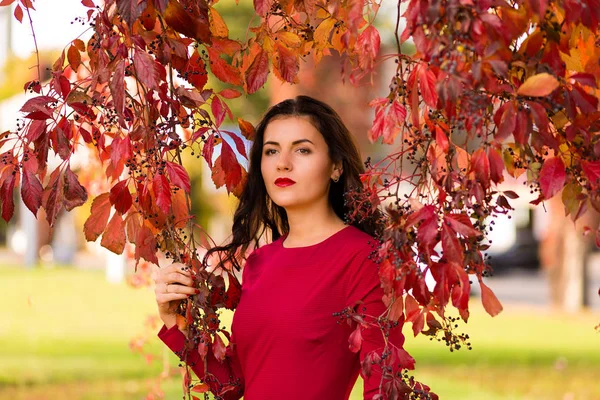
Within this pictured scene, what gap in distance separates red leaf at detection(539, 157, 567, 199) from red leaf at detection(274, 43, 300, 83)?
0.84m

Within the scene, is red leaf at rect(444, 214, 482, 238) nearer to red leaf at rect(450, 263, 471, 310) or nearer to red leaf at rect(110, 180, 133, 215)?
red leaf at rect(450, 263, 471, 310)

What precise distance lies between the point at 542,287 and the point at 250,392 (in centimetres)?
1748

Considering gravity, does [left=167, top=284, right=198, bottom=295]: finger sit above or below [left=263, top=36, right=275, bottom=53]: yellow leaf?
below

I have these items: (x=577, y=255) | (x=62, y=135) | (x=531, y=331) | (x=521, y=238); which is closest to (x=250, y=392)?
(x=62, y=135)

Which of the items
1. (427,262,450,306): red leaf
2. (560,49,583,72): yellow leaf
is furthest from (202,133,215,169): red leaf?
(560,49,583,72): yellow leaf

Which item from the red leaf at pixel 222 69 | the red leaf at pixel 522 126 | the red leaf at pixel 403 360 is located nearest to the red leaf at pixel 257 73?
the red leaf at pixel 222 69

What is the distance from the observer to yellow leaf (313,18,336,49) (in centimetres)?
203

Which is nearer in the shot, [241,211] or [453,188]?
[453,188]

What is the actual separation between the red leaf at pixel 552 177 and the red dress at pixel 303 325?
68 centimetres

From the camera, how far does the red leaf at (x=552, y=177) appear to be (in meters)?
1.37

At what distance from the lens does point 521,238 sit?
23688 mm

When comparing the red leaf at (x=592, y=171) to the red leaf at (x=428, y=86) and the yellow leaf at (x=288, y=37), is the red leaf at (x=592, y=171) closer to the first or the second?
the red leaf at (x=428, y=86)

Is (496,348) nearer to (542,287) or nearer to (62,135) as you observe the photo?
(62,135)

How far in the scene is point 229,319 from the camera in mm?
8391
